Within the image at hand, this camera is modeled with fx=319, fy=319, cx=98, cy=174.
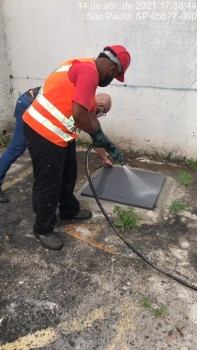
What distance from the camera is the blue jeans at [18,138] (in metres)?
3.45

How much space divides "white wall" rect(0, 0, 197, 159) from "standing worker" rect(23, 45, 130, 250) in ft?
5.92

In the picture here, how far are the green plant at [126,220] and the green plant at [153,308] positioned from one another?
36.9 inches

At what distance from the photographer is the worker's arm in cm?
238

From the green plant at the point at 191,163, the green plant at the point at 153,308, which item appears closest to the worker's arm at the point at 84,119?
the green plant at the point at 153,308

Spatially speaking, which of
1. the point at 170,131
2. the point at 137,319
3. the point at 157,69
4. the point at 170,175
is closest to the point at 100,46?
the point at 157,69

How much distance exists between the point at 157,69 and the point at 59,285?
3035 millimetres

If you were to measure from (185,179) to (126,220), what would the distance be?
4.08ft

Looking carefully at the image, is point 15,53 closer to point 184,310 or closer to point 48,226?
point 48,226

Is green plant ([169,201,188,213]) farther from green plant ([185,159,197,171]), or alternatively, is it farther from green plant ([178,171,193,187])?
green plant ([185,159,197,171])

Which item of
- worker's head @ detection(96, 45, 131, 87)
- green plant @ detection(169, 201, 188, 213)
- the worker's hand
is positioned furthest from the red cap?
green plant @ detection(169, 201, 188, 213)

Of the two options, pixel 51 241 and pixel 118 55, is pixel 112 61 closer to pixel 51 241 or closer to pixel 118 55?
pixel 118 55

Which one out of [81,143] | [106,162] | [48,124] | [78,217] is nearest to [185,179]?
[106,162]

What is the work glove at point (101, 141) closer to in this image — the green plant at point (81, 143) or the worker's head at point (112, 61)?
the worker's head at point (112, 61)

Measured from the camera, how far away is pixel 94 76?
2.32m
